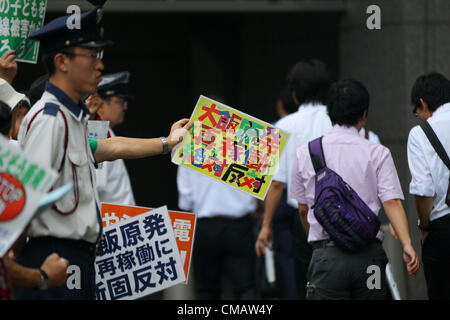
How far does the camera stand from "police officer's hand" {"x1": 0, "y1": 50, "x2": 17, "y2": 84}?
515cm

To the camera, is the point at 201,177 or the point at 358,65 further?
the point at 358,65

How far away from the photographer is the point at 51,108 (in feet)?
13.4

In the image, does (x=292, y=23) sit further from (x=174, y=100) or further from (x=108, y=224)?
(x=108, y=224)

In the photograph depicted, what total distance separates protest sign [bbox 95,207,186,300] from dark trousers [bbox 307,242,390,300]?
89 centimetres

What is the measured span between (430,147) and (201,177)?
2.95 m

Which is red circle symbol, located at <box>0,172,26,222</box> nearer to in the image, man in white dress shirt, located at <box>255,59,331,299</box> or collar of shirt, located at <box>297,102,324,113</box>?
man in white dress shirt, located at <box>255,59,331,299</box>

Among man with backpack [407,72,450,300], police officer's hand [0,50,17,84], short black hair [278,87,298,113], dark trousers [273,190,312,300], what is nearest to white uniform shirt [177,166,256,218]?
dark trousers [273,190,312,300]

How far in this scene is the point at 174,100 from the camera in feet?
36.1

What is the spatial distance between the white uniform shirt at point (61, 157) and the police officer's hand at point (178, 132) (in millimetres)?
739

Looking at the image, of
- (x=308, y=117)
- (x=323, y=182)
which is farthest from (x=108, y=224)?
(x=308, y=117)

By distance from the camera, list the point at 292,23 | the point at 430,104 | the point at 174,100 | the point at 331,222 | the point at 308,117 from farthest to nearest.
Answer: the point at 174,100
the point at 292,23
the point at 308,117
the point at 430,104
the point at 331,222

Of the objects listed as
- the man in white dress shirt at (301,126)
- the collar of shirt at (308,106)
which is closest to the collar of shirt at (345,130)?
the man in white dress shirt at (301,126)

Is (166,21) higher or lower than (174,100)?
higher

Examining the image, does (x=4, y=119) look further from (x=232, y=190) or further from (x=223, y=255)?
(x=223, y=255)
